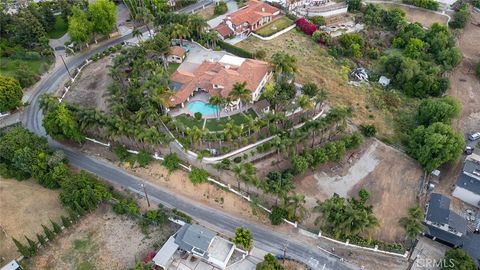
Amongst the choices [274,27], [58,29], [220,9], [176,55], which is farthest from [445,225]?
[58,29]

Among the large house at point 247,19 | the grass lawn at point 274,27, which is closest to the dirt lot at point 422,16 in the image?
the grass lawn at point 274,27

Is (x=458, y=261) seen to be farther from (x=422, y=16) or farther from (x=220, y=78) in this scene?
(x=422, y=16)

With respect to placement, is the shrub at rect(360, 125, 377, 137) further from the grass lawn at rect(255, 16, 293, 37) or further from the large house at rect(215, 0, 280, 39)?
the large house at rect(215, 0, 280, 39)

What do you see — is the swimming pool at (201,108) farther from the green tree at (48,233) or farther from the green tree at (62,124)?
the green tree at (48,233)

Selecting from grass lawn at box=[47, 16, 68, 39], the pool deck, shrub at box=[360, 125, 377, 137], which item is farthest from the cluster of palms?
grass lawn at box=[47, 16, 68, 39]

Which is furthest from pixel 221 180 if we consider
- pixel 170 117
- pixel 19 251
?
pixel 19 251

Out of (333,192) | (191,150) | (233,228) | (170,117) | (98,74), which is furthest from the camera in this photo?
(98,74)

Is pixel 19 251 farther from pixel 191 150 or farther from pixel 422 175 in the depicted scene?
pixel 422 175
